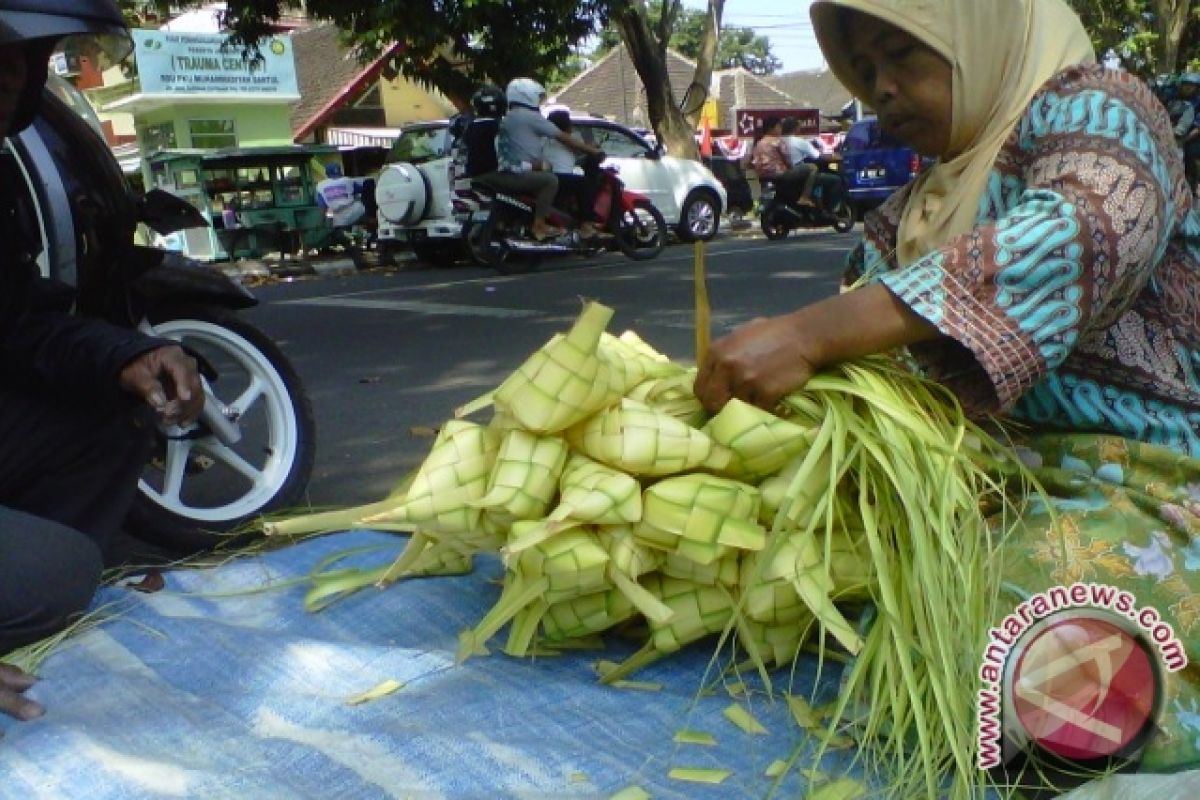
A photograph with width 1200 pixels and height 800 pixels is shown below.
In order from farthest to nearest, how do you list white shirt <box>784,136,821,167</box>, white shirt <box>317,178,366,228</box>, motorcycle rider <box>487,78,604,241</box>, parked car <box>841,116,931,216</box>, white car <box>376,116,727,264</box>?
parked car <box>841,116,931,216</box> < white shirt <box>784,136,821,167</box> < white shirt <box>317,178,366,228</box> < white car <box>376,116,727,264</box> < motorcycle rider <box>487,78,604,241</box>

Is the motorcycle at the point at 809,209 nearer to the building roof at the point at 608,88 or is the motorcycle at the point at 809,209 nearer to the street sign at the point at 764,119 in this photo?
the street sign at the point at 764,119

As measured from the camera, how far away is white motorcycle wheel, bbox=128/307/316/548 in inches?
111

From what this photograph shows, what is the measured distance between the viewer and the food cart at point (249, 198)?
14.3 m

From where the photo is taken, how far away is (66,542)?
1.89 metres

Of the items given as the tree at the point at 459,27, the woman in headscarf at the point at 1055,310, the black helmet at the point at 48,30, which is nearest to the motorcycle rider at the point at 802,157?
the tree at the point at 459,27

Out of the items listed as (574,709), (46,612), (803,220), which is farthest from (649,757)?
(803,220)

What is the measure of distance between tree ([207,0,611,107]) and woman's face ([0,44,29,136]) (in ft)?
23.2

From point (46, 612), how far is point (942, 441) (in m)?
1.34

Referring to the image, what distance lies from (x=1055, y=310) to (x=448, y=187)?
1058 cm

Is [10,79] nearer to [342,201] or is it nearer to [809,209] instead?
[342,201]

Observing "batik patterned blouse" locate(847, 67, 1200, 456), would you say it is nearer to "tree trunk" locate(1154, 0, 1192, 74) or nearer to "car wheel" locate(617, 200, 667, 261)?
"car wheel" locate(617, 200, 667, 261)

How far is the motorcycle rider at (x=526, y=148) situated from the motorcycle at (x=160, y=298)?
7.33m

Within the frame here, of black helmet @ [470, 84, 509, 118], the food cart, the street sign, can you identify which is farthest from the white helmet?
the street sign

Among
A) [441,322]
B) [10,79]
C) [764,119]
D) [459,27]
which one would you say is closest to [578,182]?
[459,27]
